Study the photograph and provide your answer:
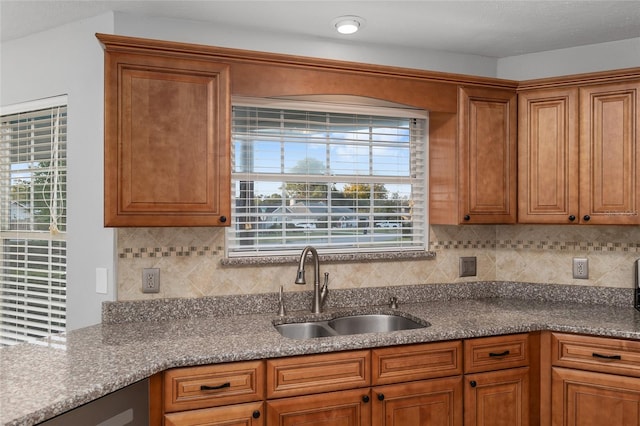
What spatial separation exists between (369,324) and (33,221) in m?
2.09

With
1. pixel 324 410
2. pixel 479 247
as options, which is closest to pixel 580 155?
pixel 479 247

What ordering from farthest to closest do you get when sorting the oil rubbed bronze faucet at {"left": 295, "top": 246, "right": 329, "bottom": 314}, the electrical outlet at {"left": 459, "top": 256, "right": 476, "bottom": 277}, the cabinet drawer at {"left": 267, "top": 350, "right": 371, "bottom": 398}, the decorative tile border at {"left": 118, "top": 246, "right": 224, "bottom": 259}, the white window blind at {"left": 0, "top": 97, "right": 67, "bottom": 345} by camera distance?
the electrical outlet at {"left": 459, "top": 256, "right": 476, "bottom": 277} → the white window blind at {"left": 0, "top": 97, "right": 67, "bottom": 345} → the oil rubbed bronze faucet at {"left": 295, "top": 246, "right": 329, "bottom": 314} → the decorative tile border at {"left": 118, "top": 246, "right": 224, "bottom": 259} → the cabinet drawer at {"left": 267, "top": 350, "right": 371, "bottom": 398}

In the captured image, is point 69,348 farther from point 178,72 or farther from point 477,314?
point 477,314

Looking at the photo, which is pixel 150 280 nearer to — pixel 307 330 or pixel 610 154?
pixel 307 330

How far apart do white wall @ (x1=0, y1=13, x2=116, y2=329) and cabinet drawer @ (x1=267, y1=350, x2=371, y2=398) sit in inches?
39.3

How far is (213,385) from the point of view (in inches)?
73.9

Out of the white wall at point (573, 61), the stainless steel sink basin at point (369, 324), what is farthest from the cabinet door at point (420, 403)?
the white wall at point (573, 61)

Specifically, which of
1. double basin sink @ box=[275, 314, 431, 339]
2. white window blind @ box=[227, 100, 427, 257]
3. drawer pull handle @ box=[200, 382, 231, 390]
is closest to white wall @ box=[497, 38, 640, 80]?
white window blind @ box=[227, 100, 427, 257]

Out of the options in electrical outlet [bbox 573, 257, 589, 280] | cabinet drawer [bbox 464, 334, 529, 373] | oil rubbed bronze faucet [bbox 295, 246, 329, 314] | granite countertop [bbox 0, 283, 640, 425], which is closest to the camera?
granite countertop [bbox 0, 283, 640, 425]

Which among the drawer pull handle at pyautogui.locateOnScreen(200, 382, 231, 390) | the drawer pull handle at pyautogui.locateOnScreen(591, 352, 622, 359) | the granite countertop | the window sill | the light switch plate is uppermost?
the window sill

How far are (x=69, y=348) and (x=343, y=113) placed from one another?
1912 mm

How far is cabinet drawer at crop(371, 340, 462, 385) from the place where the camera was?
2.12 meters

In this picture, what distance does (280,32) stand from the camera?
2617 mm

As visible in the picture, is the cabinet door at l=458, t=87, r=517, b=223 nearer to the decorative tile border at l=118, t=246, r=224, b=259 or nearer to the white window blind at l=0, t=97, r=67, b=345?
the decorative tile border at l=118, t=246, r=224, b=259
